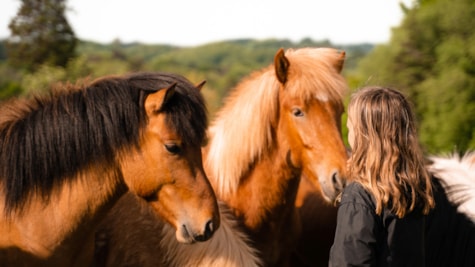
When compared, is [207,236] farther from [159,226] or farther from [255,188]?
[255,188]

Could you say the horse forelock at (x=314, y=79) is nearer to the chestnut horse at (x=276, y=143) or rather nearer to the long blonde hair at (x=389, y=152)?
the chestnut horse at (x=276, y=143)

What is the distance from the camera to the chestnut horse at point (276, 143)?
150 inches

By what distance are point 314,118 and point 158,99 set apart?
1.20m

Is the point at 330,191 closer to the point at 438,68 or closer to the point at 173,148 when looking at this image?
the point at 173,148

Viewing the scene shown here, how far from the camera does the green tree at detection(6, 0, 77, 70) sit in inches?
980

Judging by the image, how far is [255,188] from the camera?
395cm

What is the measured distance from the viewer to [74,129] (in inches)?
119

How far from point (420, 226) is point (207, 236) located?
3.60ft

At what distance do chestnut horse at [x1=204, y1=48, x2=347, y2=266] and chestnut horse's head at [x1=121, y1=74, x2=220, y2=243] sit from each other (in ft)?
2.80

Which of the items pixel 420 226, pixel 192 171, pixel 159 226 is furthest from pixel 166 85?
pixel 420 226

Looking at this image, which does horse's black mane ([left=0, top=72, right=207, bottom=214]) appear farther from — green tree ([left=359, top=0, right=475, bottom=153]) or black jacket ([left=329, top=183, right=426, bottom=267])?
green tree ([left=359, top=0, right=475, bottom=153])

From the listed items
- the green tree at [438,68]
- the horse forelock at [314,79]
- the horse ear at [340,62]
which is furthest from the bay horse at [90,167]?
the green tree at [438,68]

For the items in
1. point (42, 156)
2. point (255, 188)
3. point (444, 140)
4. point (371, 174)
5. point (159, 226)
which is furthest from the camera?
point (444, 140)

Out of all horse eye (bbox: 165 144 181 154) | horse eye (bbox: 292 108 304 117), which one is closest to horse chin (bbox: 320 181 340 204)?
horse eye (bbox: 292 108 304 117)
